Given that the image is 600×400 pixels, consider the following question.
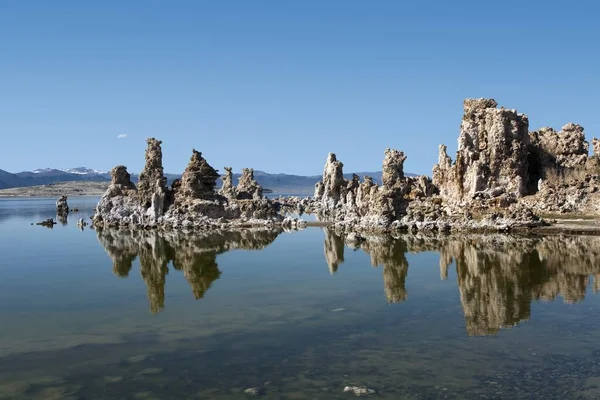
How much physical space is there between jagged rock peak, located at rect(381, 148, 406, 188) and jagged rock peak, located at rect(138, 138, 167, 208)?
29545mm

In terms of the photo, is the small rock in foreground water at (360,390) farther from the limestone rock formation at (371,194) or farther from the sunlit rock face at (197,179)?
the sunlit rock face at (197,179)

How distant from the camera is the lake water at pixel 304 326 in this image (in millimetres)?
17125

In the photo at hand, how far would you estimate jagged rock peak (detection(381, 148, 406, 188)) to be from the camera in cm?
7354

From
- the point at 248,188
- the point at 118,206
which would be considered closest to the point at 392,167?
the point at 248,188

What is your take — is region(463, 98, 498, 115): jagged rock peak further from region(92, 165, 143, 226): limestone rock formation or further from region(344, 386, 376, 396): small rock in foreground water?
region(344, 386, 376, 396): small rock in foreground water

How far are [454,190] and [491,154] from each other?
23.1 ft

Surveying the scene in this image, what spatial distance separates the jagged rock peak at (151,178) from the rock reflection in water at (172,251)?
816cm

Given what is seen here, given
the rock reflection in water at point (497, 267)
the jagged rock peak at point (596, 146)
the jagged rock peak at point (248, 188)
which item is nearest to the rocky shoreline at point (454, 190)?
the jagged rock peak at point (596, 146)

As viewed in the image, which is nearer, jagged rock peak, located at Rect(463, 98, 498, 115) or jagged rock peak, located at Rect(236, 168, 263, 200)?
jagged rock peak, located at Rect(463, 98, 498, 115)

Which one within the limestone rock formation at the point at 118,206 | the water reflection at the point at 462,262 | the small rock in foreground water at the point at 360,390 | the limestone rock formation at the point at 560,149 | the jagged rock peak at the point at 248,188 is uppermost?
the limestone rock formation at the point at 560,149

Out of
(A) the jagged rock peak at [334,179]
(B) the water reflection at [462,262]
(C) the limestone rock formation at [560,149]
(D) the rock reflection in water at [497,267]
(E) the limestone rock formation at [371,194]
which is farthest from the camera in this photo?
(A) the jagged rock peak at [334,179]

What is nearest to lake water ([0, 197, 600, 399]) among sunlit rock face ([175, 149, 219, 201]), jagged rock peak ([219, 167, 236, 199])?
sunlit rock face ([175, 149, 219, 201])

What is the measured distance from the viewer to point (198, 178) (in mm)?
80562

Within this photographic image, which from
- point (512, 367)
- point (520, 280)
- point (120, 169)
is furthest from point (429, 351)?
point (120, 169)
